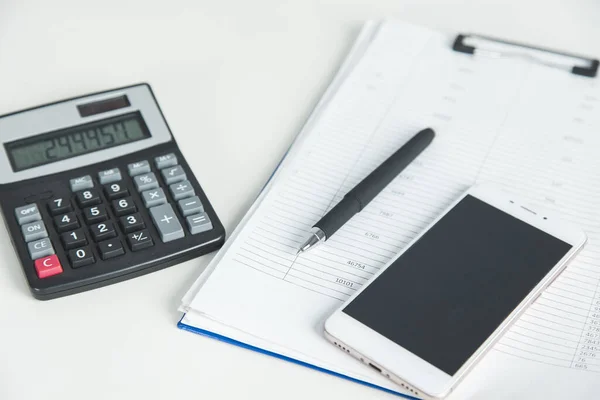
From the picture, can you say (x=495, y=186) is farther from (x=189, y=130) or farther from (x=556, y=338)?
(x=189, y=130)

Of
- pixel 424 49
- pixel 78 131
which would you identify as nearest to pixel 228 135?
pixel 78 131

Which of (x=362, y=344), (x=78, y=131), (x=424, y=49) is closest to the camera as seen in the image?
(x=362, y=344)

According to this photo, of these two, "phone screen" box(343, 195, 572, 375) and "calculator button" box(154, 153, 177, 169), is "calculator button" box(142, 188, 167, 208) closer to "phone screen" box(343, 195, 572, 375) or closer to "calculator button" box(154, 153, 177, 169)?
"calculator button" box(154, 153, 177, 169)

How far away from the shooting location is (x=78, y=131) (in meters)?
0.67

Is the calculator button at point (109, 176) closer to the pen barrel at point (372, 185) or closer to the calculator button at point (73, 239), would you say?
the calculator button at point (73, 239)

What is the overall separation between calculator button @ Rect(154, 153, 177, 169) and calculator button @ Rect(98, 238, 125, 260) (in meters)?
0.09

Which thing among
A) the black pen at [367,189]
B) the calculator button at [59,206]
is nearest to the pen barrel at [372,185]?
the black pen at [367,189]

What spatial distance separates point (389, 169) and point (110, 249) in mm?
257

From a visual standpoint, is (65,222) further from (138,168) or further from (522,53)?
(522,53)

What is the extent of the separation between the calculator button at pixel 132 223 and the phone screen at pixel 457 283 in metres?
0.18

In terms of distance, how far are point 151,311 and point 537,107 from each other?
0.45m

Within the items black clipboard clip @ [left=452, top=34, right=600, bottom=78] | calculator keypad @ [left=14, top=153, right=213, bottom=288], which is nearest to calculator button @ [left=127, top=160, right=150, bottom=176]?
calculator keypad @ [left=14, top=153, right=213, bottom=288]

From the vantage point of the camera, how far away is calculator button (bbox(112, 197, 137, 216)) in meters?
0.60

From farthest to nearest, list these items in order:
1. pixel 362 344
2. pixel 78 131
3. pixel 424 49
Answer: pixel 424 49, pixel 78 131, pixel 362 344
